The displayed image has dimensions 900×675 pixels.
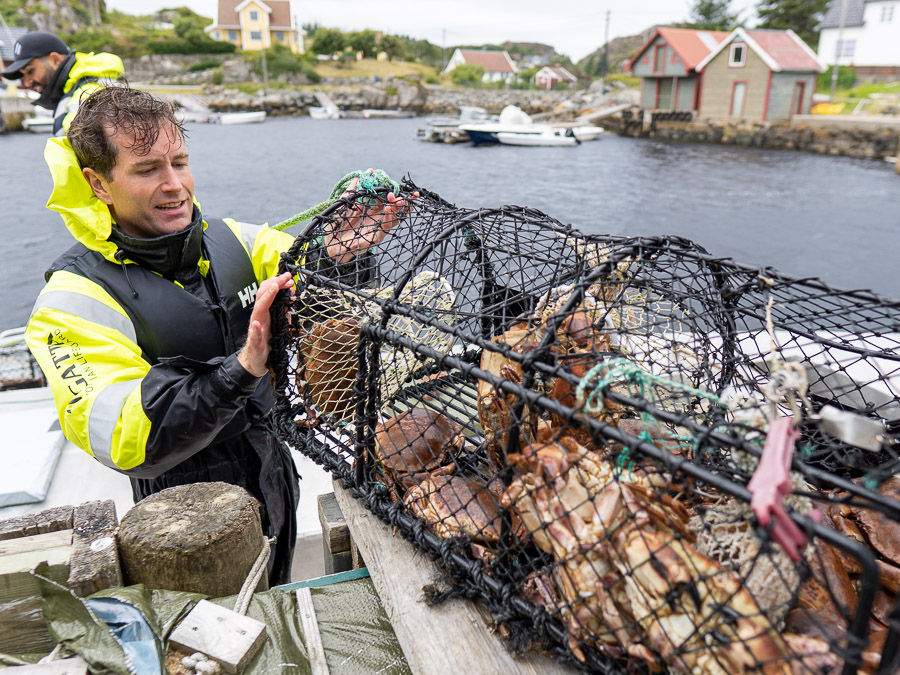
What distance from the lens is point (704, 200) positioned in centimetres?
2083

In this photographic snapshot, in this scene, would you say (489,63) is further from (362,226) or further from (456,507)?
(456,507)

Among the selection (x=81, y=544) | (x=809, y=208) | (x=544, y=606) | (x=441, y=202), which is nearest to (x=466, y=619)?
(x=544, y=606)

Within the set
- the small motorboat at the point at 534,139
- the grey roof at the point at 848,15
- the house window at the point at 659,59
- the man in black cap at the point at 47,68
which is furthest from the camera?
the grey roof at the point at 848,15

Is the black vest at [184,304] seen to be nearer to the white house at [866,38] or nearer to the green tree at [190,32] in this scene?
the white house at [866,38]

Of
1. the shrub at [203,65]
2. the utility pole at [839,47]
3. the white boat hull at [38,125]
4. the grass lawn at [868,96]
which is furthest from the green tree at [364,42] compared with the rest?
the grass lawn at [868,96]

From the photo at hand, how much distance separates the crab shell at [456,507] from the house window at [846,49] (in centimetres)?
5112

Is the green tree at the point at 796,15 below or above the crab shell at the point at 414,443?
above

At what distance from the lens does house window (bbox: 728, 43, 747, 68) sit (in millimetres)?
32906

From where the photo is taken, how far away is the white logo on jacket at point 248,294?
2.55 metres

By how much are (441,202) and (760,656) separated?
5.78 ft

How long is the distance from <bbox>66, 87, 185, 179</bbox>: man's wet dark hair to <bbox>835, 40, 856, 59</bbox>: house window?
50.9 m

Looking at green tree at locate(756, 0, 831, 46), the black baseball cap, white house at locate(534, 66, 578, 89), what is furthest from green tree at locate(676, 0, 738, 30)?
the black baseball cap

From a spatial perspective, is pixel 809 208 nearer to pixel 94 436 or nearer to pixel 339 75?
pixel 94 436

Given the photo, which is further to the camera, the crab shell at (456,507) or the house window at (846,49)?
the house window at (846,49)
